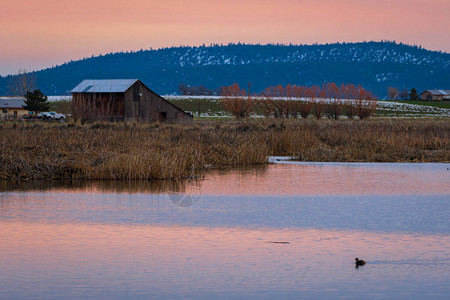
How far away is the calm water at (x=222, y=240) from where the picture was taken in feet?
36.2

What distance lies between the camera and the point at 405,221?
1712 cm

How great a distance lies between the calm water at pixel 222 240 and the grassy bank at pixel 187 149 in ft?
3.23

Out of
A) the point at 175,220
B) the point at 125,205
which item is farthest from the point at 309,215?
the point at 125,205

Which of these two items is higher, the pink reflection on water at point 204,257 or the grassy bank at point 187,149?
the grassy bank at point 187,149

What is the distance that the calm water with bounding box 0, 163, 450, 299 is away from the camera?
11031 millimetres

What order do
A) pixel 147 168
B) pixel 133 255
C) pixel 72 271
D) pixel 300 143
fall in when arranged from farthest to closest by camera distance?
pixel 300 143
pixel 147 168
pixel 133 255
pixel 72 271

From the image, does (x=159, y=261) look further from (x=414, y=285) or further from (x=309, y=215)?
(x=309, y=215)

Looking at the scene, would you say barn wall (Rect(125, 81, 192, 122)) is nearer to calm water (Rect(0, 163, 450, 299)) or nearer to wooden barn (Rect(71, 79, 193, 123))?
wooden barn (Rect(71, 79, 193, 123))

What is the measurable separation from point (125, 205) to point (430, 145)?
24.4m

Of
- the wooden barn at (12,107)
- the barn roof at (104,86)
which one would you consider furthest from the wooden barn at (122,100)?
the wooden barn at (12,107)

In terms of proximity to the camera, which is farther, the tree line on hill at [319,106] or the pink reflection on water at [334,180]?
the tree line on hill at [319,106]

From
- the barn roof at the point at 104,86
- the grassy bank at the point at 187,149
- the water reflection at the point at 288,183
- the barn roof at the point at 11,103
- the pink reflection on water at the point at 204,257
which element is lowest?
the pink reflection on water at the point at 204,257

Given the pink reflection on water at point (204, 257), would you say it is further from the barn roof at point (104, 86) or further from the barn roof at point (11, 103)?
the barn roof at point (11, 103)

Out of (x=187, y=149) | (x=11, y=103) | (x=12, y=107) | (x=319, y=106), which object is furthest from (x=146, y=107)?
(x=11, y=103)
